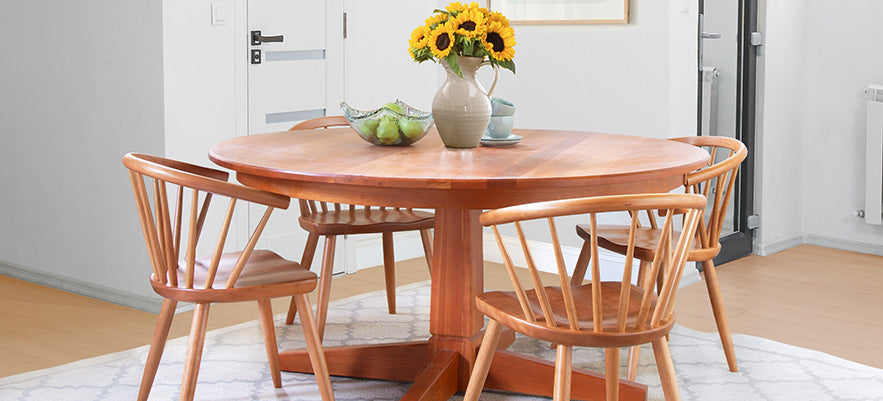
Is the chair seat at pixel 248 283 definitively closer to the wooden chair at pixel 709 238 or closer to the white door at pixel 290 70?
the wooden chair at pixel 709 238

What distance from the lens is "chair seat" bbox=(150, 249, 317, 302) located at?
7.37 feet

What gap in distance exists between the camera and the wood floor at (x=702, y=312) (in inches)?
127

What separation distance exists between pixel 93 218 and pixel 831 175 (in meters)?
3.54

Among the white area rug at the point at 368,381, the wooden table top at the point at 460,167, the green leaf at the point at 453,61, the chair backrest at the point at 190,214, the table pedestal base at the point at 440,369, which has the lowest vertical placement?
the white area rug at the point at 368,381

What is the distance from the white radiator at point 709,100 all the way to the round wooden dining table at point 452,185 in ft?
5.51

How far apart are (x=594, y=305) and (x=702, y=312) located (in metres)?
1.88

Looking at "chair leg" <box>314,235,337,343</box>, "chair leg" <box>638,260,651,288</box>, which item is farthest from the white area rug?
"chair leg" <box>638,260,651,288</box>

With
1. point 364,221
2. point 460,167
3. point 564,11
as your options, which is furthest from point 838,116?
point 460,167

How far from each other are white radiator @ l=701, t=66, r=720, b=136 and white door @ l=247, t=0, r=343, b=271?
5.61 feet

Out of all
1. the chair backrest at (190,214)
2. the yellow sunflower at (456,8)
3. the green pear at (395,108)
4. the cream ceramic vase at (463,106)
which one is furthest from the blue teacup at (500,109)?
the chair backrest at (190,214)

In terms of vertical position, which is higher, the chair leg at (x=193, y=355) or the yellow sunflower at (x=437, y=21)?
the yellow sunflower at (x=437, y=21)

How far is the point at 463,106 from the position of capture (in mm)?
2523

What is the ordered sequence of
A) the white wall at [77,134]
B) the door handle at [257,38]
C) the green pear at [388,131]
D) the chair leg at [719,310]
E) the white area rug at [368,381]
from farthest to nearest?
the door handle at [257,38] < the white wall at [77,134] < the chair leg at [719,310] < the white area rug at [368,381] < the green pear at [388,131]

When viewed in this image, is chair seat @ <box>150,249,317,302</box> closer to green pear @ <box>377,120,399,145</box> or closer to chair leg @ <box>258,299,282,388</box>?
chair leg @ <box>258,299,282,388</box>
